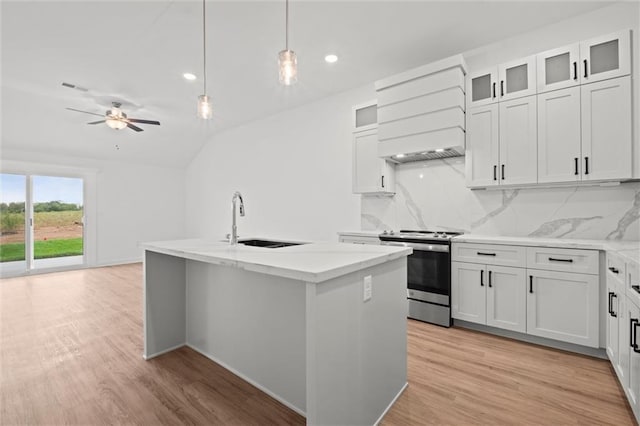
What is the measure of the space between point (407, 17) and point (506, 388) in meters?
3.21

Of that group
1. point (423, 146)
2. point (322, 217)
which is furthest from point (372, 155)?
point (322, 217)

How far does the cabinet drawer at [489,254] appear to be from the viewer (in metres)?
2.66

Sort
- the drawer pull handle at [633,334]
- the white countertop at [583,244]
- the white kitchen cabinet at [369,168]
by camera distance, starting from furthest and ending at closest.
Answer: the white kitchen cabinet at [369,168], the white countertop at [583,244], the drawer pull handle at [633,334]

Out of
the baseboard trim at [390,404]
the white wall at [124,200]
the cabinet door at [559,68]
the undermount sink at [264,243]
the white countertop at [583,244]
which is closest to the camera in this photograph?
the baseboard trim at [390,404]

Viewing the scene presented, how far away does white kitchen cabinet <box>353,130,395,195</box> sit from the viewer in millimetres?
3832

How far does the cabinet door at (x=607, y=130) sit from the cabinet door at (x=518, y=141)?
1.16 ft

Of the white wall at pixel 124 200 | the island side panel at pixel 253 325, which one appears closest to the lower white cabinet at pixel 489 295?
the island side panel at pixel 253 325

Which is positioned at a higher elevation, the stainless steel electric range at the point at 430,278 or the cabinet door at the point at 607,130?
the cabinet door at the point at 607,130

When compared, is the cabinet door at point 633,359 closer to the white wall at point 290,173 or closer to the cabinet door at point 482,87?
the cabinet door at point 482,87

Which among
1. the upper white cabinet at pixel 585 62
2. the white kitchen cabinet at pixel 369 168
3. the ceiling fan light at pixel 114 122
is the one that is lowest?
the white kitchen cabinet at pixel 369 168

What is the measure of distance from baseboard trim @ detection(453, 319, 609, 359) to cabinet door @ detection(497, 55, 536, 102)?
2.23 metres

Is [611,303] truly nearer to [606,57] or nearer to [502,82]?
[606,57]

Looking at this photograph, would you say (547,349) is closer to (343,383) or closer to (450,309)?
(450,309)

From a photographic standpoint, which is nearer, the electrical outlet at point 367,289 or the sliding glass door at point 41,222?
the electrical outlet at point 367,289
